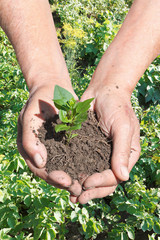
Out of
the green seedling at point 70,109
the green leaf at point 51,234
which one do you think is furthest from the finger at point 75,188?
the green leaf at point 51,234

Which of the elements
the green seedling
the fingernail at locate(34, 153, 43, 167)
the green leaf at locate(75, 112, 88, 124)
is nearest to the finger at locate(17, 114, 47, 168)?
the fingernail at locate(34, 153, 43, 167)

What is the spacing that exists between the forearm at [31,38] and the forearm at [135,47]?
1.46 feet

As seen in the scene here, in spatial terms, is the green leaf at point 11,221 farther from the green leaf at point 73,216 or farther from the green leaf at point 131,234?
the green leaf at point 131,234

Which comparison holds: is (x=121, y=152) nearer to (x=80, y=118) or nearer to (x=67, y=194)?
(x=80, y=118)

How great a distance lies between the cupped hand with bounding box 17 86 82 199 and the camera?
1634 mm

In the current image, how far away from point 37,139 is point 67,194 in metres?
0.50

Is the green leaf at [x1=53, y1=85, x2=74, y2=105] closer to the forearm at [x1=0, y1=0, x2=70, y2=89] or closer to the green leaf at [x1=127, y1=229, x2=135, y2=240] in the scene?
the forearm at [x1=0, y1=0, x2=70, y2=89]

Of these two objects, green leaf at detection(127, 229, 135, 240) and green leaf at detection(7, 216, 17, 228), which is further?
green leaf at detection(127, 229, 135, 240)

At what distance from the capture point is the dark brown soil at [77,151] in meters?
1.70

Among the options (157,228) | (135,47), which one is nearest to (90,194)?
(157,228)

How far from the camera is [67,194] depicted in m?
1.88

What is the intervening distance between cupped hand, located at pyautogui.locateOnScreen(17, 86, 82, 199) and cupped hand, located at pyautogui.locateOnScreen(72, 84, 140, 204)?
0.13 metres

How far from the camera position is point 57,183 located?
1.62 metres

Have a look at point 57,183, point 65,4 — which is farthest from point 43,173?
point 65,4
